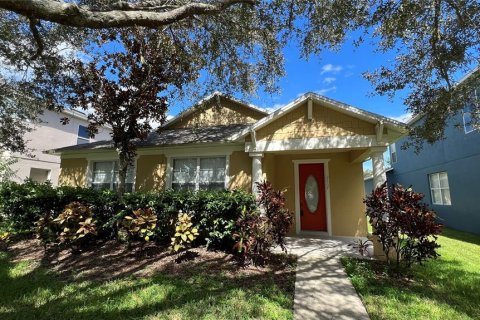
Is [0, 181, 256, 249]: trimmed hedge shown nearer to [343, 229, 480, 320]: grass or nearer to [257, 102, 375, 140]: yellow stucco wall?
[257, 102, 375, 140]: yellow stucco wall

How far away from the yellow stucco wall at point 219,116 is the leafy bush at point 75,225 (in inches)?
266

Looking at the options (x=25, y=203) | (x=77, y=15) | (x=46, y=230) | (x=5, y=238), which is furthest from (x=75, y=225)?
(x=77, y=15)

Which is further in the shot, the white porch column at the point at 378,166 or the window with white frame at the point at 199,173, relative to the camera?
the window with white frame at the point at 199,173

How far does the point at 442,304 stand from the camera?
4.45 metres

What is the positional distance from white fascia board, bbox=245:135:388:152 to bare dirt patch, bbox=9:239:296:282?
3.31 metres

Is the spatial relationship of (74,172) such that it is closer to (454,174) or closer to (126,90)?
(126,90)

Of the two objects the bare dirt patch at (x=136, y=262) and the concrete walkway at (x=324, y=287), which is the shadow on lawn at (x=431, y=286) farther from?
the bare dirt patch at (x=136, y=262)

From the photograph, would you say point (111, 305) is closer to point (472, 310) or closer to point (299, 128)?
point (472, 310)

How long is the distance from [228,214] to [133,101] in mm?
4433

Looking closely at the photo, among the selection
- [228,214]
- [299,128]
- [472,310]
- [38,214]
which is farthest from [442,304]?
[38,214]

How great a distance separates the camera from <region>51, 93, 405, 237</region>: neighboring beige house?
7965mm

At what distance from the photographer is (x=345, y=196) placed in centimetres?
984

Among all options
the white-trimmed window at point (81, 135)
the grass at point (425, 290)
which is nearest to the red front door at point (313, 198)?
the grass at point (425, 290)

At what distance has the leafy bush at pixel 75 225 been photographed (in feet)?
23.7
